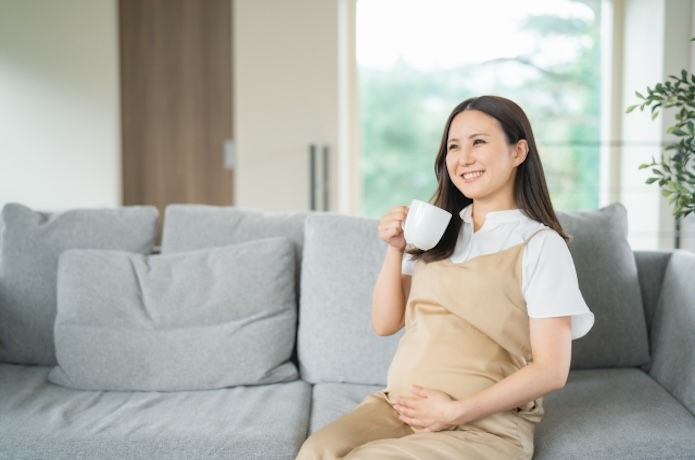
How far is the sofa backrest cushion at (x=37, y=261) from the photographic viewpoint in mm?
2225

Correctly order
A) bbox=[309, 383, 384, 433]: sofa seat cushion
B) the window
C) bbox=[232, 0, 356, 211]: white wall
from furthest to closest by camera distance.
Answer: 1. the window
2. bbox=[232, 0, 356, 211]: white wall
3. bbox=[309, 383, 384, 433]: sofa seat cushion

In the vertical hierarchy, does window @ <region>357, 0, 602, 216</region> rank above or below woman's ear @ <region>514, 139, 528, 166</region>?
above

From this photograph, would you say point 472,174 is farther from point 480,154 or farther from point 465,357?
point 465,357

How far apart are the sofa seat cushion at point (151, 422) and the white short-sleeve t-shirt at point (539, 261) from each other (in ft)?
1.85

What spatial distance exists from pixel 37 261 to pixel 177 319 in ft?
1.56

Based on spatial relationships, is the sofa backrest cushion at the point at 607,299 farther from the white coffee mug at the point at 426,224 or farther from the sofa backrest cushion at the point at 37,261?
the sofa backrest cushion at the point at 37,261

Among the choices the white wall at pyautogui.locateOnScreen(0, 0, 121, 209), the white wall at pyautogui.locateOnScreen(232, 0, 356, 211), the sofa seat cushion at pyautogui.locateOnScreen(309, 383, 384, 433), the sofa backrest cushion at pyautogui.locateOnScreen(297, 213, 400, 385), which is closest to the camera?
the sofa seat cushion at pyautogui.locateOnScreen(309, 383, 384, 433)

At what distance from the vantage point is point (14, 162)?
448 centimetres

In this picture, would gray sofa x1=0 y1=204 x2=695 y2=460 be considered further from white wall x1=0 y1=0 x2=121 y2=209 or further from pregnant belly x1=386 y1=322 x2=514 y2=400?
white wall x1=0 y1=0 x2=121 y2=209

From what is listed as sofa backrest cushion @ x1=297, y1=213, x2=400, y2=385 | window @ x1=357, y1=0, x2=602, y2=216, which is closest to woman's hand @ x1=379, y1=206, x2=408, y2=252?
sofa backrest cushion @ x1=297, y1=213, x2=400, y2=385

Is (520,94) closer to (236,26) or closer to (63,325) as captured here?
(236,26)

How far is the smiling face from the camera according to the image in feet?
5.39

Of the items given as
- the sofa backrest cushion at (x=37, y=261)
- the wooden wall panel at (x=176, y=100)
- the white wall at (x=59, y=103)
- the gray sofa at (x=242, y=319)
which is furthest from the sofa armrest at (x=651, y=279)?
the white wall at (x=59, y=103)

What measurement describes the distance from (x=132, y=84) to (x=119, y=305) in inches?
115
